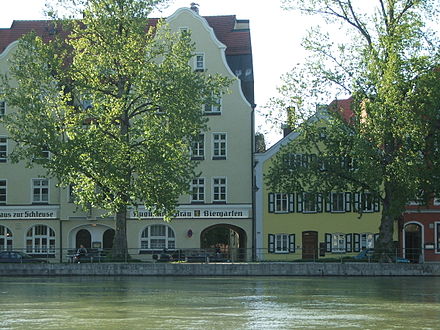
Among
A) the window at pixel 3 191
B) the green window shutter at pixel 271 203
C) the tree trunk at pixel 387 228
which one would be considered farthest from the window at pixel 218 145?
→ the tree trunk at pixel 387 228

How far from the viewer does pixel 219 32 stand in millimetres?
69500

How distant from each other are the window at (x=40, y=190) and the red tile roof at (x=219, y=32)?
32.5ft

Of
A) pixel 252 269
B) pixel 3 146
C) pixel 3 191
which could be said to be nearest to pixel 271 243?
pixel 252 269

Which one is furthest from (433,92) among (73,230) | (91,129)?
(73,230)

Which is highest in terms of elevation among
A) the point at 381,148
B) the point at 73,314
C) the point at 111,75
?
the point at 111,75

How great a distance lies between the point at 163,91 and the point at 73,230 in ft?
65.0

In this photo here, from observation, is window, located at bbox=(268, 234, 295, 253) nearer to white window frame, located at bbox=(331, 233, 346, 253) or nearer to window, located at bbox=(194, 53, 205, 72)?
white window frame, located at bbox=(331, 233, 346, 253)

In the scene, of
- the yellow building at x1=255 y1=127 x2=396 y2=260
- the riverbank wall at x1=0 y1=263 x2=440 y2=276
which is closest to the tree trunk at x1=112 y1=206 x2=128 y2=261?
the riverbank wall at x1=0 y1=263 x2=440 y2=276

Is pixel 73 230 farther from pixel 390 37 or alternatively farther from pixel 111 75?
pixel 390 37

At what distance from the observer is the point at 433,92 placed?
48.4 meters

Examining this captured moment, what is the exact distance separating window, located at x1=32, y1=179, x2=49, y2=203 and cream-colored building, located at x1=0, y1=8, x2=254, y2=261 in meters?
0.05

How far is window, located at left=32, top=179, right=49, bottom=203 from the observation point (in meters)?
67.7

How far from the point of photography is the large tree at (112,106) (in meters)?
49.8

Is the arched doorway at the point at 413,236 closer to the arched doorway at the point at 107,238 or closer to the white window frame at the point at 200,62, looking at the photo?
the white window frame at the point at 200,62
